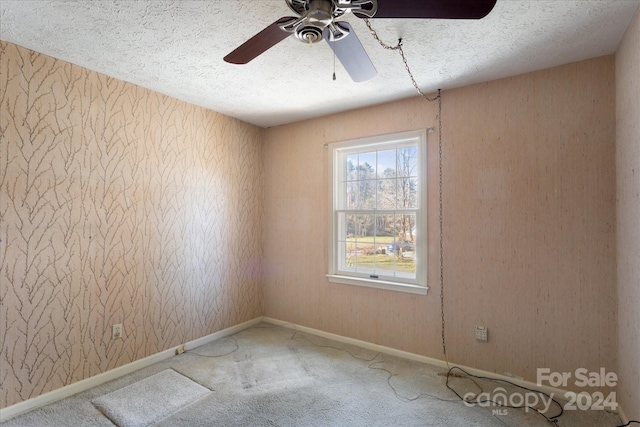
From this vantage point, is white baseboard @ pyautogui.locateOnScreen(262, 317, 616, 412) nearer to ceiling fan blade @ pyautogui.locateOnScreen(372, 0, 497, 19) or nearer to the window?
the window

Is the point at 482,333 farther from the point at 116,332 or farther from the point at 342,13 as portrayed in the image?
the point at 116,332

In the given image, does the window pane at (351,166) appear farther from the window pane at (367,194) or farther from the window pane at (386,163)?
the window pane at (386,163)

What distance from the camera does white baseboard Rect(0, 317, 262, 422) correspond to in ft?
6.78

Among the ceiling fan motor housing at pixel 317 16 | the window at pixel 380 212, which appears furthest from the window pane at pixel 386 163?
the ceiling fan motor housing at pixel 317 16

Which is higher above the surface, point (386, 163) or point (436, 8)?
point (436, 8)

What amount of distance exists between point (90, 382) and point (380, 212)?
289cm

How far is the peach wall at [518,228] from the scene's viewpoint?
2.19m

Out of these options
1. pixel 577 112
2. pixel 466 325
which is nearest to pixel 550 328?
pixel 466 325

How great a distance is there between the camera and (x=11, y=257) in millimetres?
2078

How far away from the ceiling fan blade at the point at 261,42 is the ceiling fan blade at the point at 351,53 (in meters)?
0.21

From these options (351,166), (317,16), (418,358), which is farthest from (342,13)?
(418,358)

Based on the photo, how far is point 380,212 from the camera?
3.23 meters

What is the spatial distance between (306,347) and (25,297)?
2.31m

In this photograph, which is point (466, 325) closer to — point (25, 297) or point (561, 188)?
point (561, 188)
